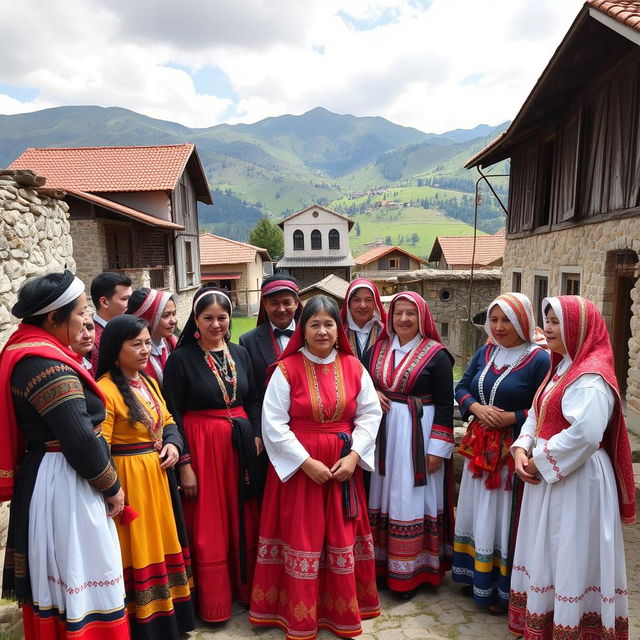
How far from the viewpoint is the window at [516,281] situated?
11234 millimetres

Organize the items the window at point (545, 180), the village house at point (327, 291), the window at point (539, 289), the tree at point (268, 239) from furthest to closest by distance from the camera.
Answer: the tree at point (268, 239)
the village house at point (327, 291)
the window at point (539, 289)
the window at point (545, 180)

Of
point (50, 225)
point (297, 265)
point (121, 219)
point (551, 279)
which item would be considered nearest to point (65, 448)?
point (50, 225)

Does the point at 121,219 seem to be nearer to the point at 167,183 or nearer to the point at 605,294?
the point at 167,183

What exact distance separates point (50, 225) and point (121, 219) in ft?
39.1

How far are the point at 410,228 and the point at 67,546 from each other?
435ft

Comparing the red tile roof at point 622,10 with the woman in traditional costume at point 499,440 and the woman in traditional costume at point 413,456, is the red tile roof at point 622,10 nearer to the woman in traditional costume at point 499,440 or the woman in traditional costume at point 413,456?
the woman in traditional costume at point 499,440

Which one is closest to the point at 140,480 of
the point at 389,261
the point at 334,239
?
the point at 334,239

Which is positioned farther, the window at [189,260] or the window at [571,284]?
the window at [189,260]

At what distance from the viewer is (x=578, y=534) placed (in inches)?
90.6

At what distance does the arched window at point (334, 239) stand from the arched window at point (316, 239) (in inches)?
31.0

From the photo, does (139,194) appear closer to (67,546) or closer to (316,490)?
(316,490)

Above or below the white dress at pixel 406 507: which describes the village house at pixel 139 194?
above

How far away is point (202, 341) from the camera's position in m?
2.87

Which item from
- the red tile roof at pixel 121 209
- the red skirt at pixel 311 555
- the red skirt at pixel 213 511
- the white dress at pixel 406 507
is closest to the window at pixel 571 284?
the white dress at pixel 406 507
